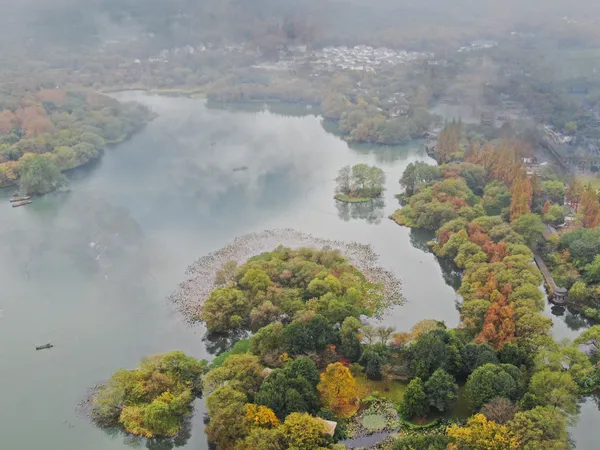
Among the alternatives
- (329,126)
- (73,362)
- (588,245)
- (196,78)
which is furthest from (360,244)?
(196,78)

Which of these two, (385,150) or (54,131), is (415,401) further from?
(54,131)

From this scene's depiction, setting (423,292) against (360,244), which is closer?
(423,292)

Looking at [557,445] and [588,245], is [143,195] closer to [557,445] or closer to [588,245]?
[588,245]

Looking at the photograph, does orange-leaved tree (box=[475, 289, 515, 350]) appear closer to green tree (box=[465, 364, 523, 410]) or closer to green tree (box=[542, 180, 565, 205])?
green tree (box=[465, 364, 523, 410])

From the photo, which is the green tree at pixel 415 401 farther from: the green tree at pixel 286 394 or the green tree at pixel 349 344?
the green tree at pixel 286 394

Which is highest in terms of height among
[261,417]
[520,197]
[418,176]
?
[520,197]

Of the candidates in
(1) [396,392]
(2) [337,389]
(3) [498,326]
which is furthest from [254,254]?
(3) [498,326]

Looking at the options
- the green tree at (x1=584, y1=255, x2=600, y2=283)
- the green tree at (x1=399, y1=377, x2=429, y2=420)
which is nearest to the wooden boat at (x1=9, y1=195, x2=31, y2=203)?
→ the green tree at (x1=399, y1=377, x2=429, y2=420)

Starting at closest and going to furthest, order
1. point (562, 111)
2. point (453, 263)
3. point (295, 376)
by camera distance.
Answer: point (295, 376) → point (453, 263) → point (562, 111)
